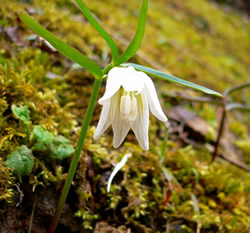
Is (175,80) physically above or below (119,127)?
above

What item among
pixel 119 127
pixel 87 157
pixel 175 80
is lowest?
pixel 87 157

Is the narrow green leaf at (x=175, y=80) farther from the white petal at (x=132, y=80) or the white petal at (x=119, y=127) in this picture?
the white petal at (x=119, y=127)

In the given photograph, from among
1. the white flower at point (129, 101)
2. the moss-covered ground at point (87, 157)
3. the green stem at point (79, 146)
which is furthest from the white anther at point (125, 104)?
the moss-covered ground at point (87, 157)

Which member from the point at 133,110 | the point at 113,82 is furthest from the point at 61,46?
the point at 133,110

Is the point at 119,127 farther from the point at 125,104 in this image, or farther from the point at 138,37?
→ the point at 138,37

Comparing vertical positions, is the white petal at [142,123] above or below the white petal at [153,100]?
below

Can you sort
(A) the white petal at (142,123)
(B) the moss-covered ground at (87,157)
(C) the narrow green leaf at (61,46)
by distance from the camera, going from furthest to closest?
(B) the moss-covered ground at (87,157) < (A) the white petal at (142,123) < (C) the narrow green leaf at (61,46)

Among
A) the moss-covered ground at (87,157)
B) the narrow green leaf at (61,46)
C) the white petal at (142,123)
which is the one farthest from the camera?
the moss-covered ground at (87,157)

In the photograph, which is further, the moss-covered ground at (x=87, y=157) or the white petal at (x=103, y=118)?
the moss-covered ground at (x=87, y=157)
